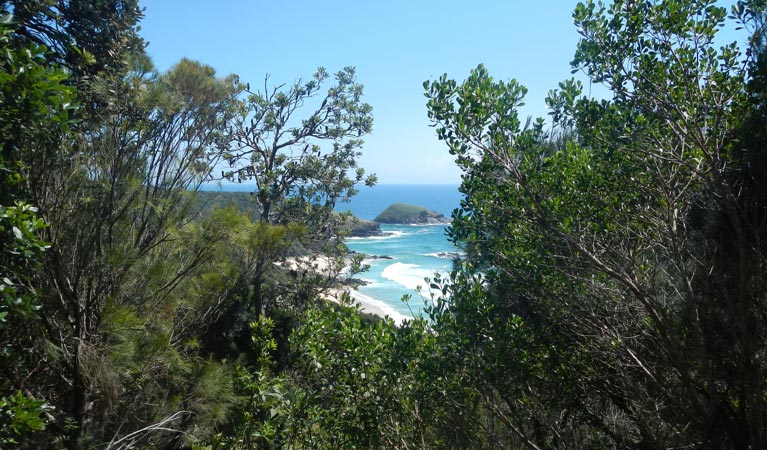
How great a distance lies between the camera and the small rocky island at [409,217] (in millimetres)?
72438

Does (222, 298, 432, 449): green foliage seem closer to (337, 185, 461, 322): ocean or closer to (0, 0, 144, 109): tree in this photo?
(0, 0, 144, 109): tree

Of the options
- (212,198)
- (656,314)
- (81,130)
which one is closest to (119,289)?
(81,130)

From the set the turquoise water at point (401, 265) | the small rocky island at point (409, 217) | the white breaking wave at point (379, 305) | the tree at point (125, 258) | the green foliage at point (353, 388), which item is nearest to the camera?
the green foliage at point (353, 388)

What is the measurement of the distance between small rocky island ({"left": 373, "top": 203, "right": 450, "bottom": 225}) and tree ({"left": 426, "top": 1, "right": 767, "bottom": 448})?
2670 inches

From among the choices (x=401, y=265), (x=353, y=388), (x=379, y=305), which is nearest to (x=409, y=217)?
(x=401, y=265)

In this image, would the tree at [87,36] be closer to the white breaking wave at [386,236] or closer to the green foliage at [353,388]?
the green foliage at [353,388]

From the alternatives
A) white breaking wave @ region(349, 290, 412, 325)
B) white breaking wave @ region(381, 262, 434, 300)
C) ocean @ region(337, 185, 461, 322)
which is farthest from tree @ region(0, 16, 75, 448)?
white breaking wave @ region(381, 262, 434, 300)

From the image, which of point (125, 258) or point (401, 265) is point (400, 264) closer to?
point (401, 265)

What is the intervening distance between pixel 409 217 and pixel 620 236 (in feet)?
228

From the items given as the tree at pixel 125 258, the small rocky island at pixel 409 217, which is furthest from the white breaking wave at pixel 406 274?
the small rocky island at pixel 409 217

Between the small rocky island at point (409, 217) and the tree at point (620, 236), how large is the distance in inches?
2670

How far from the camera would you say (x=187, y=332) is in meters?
5.58

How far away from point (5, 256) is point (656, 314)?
3.62m

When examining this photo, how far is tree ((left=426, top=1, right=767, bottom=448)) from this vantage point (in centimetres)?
290
